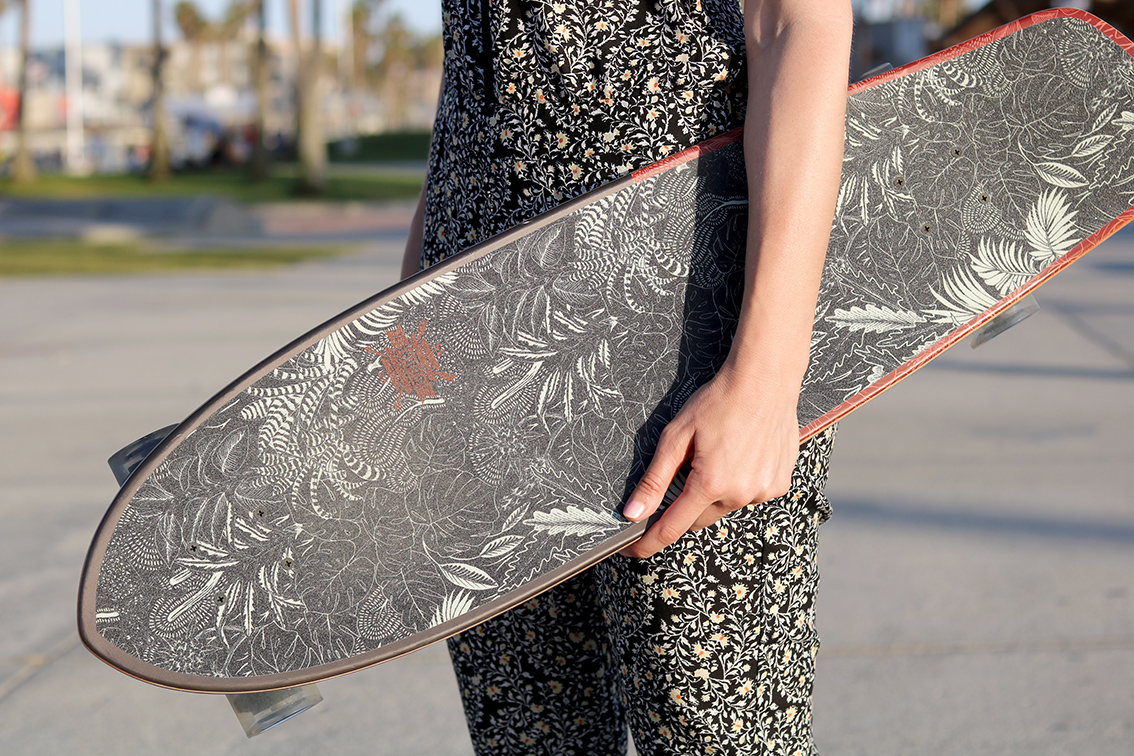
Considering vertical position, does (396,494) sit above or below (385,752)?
above

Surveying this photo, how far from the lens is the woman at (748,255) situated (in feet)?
3.59

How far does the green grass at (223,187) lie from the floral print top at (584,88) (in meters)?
23.3

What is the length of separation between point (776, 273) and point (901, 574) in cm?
232

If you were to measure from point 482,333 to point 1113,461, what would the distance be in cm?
357

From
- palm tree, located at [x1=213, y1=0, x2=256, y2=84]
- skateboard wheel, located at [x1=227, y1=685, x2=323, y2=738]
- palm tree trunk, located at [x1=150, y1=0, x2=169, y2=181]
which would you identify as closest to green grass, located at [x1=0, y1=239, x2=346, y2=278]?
skateboard wheel, located at [x1=227, y1=685, x2=323, y2=738]

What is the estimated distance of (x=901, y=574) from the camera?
3160 millimetres

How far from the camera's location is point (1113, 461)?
405 cm

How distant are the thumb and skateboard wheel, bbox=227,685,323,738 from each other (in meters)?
0.44

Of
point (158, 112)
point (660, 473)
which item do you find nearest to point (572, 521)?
point (660, 473)

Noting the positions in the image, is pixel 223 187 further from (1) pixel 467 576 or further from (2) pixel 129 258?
(1) pixel 467 576

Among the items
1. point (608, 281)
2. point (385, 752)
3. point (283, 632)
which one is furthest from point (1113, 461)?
point (283, 632)

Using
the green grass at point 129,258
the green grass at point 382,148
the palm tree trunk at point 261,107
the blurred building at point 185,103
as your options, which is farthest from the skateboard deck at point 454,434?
the green grass at point 382,148

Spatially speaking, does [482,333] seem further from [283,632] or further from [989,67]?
[989,67]

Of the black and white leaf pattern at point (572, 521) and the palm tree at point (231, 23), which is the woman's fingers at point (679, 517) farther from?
the palm tree at point (231, 23)
